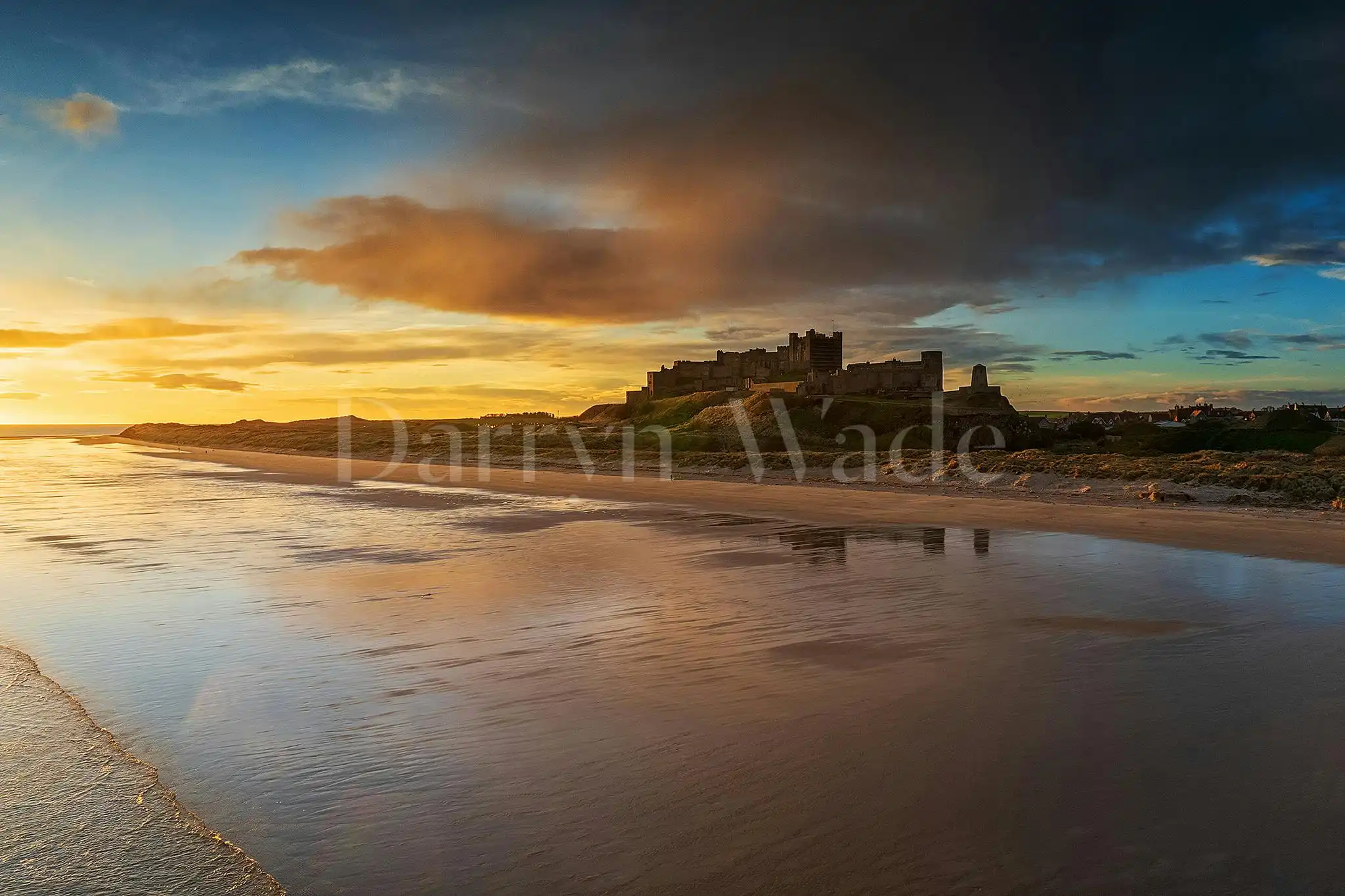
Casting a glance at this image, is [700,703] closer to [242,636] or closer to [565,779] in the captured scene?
[565,779]

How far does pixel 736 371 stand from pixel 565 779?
415ft

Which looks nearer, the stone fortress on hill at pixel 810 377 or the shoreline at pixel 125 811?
the shoreline at pixel 125 811

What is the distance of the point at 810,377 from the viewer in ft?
313

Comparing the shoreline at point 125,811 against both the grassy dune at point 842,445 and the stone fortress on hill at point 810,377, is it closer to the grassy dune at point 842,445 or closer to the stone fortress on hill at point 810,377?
the grassy dune at point 842,445

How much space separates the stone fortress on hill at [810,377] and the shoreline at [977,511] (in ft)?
159

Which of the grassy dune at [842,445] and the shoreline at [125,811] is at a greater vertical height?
the grassy dune at [842,445]

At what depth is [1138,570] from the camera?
15.2 meters

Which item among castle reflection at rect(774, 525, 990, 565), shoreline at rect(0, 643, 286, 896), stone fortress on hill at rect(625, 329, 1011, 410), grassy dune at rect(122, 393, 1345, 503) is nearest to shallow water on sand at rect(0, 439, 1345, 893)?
shoreline at rect(0, 643, 286, 896)

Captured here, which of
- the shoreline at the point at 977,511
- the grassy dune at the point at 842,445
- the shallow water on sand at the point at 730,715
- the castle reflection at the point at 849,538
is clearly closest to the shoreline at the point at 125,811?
the shallow water on sand at the point at 730,715

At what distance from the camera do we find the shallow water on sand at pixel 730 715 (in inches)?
201

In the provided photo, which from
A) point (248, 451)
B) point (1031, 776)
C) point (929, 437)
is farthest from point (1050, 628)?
point (248, 451)

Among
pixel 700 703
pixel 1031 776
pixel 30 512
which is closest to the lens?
pixel 1031 776

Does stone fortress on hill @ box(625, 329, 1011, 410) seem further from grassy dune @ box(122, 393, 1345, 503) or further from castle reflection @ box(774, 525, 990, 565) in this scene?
castle reflection @ box(774, 525, 990, 565)

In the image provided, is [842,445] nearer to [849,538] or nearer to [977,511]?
[977,511]
